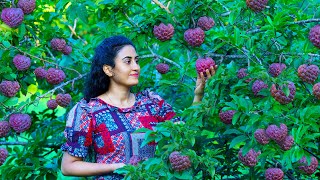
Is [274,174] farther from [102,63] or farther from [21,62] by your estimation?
[21,62]

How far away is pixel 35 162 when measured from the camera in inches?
170

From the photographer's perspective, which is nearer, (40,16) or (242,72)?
(242,72)

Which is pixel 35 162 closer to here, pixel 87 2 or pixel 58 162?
pixel 58 162

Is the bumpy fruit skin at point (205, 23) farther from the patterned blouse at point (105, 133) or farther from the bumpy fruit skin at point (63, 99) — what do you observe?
the bumpy fruit skin at point (63, 99)

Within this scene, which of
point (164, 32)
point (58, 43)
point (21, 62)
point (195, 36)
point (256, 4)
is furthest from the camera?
point (58, 43)

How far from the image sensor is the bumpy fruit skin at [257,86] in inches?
116

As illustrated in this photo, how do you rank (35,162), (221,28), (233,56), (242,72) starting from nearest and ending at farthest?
(242,72)
(233,56)
(221,28)
(35,162)

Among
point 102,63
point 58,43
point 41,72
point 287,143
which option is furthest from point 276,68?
point 58,43

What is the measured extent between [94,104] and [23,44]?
1.06 m

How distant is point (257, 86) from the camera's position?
2959 mm

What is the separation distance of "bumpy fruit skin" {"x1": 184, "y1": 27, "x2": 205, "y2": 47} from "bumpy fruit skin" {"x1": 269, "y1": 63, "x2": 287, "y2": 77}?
442 millimetres

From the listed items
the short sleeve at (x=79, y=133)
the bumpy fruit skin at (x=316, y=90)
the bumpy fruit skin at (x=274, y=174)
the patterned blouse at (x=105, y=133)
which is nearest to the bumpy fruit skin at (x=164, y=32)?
the patterned blouse at (x=105, y=133)

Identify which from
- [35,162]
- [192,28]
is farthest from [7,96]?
[192,28]

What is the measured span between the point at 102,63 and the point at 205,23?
1.85ft
